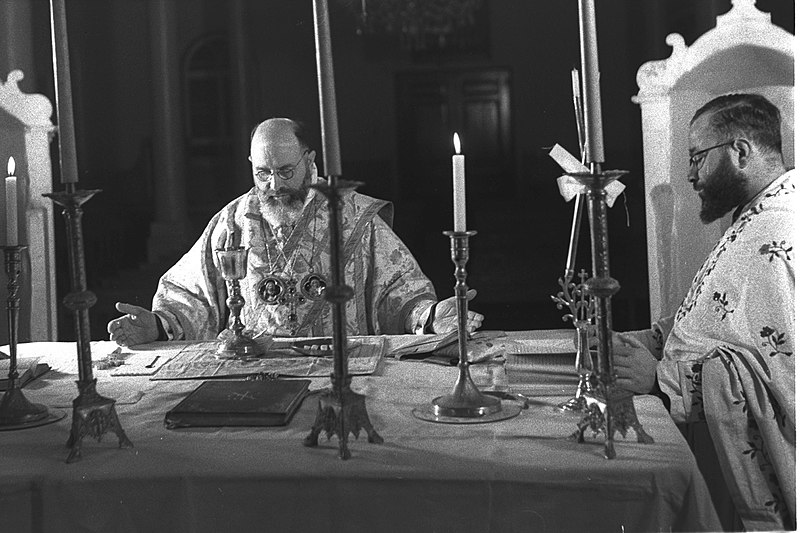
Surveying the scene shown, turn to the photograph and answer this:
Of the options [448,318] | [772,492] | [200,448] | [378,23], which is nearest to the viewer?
[200,448]

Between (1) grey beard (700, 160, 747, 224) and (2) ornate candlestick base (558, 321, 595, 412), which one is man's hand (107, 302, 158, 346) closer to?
(2) ornate candlestick base (558, 321, 595, 412)

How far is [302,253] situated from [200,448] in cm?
240

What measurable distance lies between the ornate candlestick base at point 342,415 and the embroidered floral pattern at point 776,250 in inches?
48.1

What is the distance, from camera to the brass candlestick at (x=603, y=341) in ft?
4.98

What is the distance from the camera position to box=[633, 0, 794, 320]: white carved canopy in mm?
4141

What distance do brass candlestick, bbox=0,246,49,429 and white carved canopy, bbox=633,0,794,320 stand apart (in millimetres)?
3043

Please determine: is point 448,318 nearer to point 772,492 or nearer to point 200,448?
point 772,492

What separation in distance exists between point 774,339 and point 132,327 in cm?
176

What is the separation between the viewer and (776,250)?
2.37m

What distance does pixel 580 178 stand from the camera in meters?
1.52

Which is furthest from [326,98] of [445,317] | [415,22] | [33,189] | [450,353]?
[415,22]

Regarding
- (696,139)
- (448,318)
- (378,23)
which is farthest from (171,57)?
(696,139)

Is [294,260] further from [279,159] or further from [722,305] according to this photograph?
[722,305]

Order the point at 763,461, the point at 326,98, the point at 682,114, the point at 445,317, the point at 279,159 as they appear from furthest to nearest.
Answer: the point at 682,114, the point at 279,159, the point at 445,317, the point at 763,461, the point at 326,98
